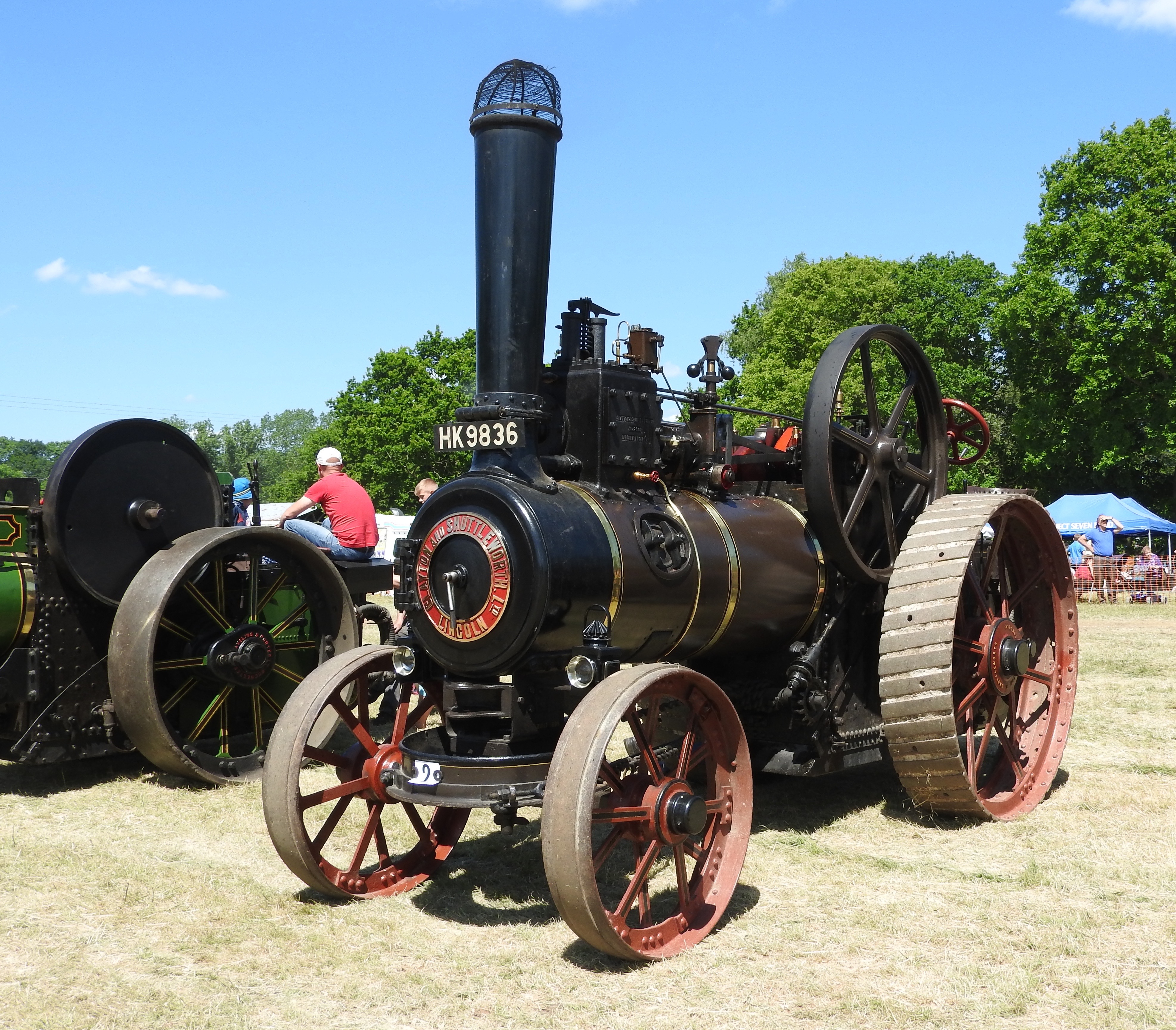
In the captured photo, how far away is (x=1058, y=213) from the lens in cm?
2766

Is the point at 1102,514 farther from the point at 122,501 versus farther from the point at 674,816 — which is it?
the point at 674,816

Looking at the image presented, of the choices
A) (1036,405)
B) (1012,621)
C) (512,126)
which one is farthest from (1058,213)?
(512,126)

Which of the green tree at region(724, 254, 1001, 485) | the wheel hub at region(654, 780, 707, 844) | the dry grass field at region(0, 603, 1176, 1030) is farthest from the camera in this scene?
the green tree at region(724, 254, 1001, 485)

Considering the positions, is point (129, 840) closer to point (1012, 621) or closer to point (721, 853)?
point (721, 853)

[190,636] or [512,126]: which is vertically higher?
[512,126]

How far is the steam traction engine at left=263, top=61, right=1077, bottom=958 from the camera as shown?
3904 millimetres

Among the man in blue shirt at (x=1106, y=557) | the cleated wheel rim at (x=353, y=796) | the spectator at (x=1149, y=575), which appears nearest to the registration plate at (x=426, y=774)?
the cleated wheel rim at (x=353, y=796)

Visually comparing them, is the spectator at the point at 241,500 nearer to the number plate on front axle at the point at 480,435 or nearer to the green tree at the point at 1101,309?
the number plate on front axle at the point at 480,435

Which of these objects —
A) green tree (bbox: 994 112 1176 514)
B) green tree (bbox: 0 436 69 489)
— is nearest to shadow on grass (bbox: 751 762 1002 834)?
green tree (bbox: 994 112 1176 514)

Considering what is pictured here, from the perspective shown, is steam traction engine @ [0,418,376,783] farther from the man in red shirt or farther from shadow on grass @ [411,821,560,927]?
shadow on grass @ [411,821,560,927]

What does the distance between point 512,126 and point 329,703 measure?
2.19 metres

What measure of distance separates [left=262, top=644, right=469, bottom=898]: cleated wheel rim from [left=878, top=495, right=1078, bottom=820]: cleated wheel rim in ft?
6.17

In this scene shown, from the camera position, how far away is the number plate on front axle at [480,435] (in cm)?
429

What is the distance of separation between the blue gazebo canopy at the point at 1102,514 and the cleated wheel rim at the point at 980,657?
57.5ft
